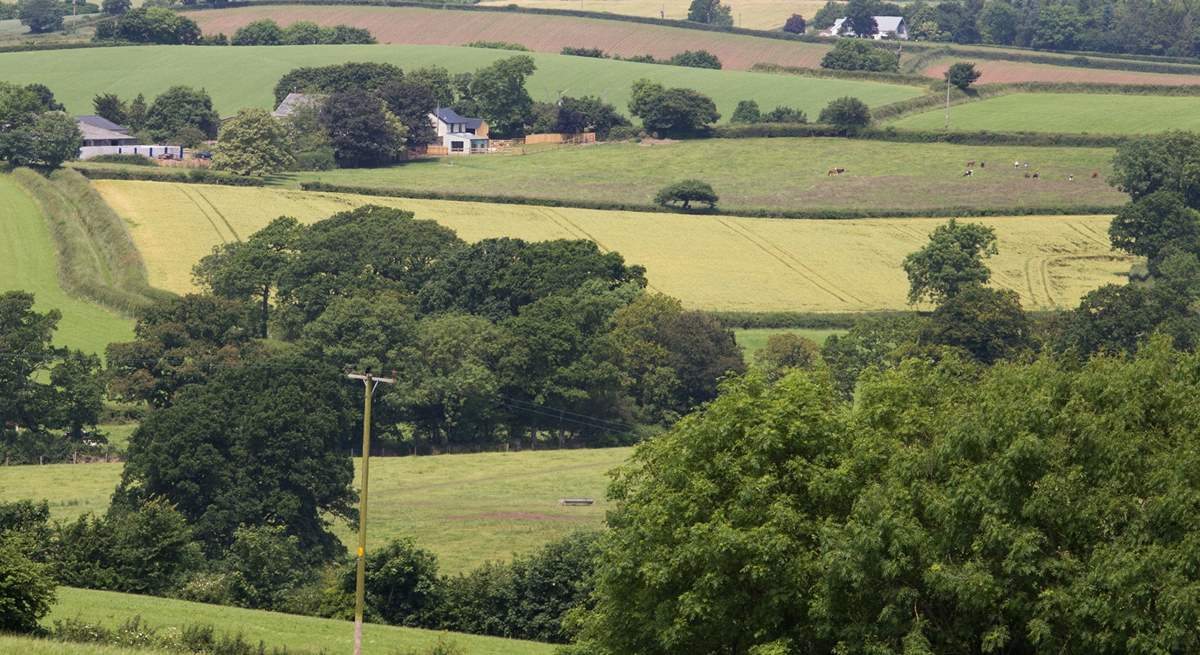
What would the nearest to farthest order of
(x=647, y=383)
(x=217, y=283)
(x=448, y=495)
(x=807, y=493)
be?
(x=807, y=493) → (x=448, y=495) → (x=647, y=383) → (x=217, y=283)

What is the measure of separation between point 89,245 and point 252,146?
38.6 m

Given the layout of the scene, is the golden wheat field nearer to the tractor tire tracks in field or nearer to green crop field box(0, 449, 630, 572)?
the tractor tire tracks in field

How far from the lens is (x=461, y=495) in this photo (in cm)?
9069

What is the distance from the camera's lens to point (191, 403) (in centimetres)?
8538

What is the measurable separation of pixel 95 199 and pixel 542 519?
77.4 metres

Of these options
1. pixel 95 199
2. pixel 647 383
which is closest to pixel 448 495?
pixel 647 383

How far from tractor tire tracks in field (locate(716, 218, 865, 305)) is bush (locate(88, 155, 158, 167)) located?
53087mm

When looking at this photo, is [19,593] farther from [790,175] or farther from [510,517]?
[790,175]

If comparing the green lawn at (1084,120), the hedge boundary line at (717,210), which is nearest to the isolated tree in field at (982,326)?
the hedge boundary line at (717,210)

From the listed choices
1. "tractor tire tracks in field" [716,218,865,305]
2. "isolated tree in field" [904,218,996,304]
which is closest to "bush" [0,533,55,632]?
"isolated tree in field" [904,218,996,304]

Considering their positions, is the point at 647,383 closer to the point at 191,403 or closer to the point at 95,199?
the point at 191,403

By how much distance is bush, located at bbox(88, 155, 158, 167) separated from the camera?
17738cm

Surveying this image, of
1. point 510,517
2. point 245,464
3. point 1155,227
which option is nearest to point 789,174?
point 1155,227

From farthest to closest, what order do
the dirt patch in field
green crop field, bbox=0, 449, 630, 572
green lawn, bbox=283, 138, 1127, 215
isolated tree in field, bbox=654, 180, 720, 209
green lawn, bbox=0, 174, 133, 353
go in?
green lawn, bbox=283, 138, 1127, 215
isolated tree in field, bbox=654, 180, 720, 209
green lawn, bbox=0, 174, 133, 353
the dirt patch in field
green crop field, bbox=0, 449, 630, 572
